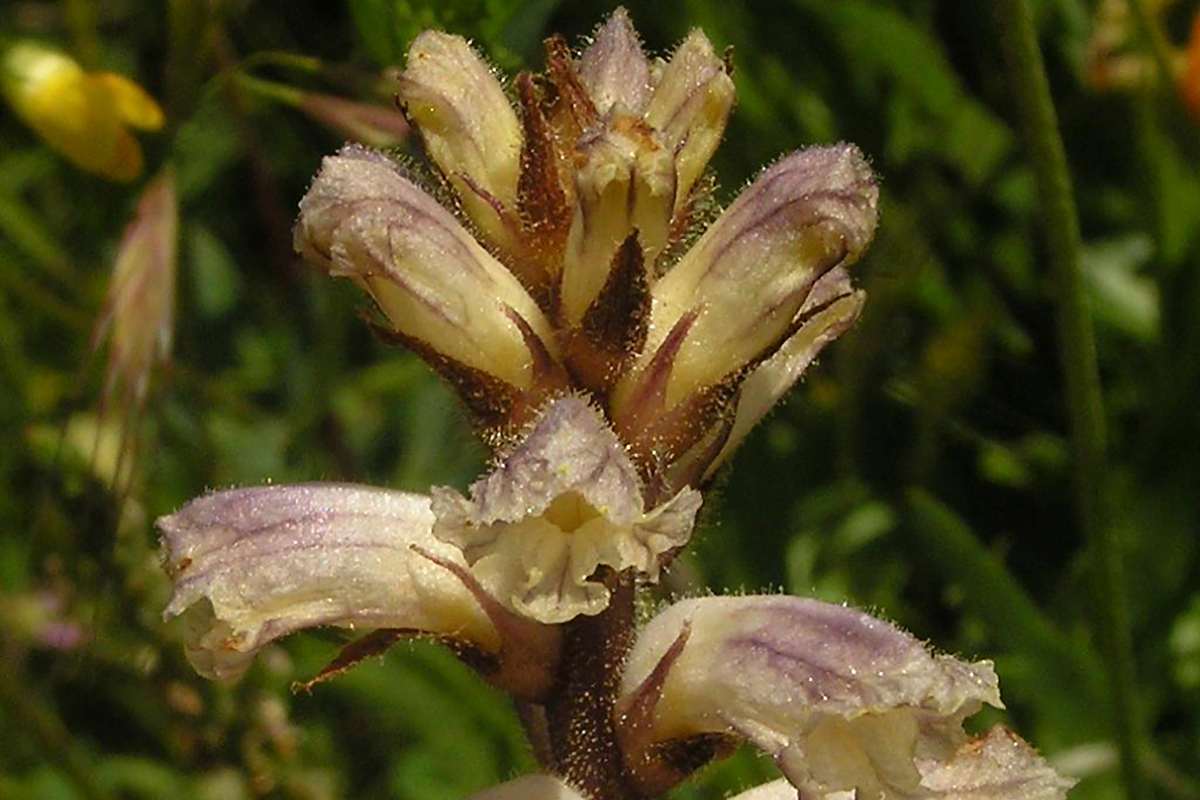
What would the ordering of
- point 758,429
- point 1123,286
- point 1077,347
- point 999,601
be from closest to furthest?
point 1077,347 < point 999,601 < point 758,429 < point 1123,286

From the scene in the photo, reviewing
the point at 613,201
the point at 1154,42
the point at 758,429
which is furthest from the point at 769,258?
the point at 758,429

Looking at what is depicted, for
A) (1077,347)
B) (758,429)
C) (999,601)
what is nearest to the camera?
(1077,347)

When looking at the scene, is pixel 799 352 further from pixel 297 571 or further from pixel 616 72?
pixel 297 571

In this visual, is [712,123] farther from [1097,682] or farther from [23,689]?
[23,689]

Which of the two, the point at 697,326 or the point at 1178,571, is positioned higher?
the point at 697,326

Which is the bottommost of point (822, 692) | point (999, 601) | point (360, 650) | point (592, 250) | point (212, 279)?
point (212, 279)

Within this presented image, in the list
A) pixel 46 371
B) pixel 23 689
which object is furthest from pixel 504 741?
pixel 46 371
